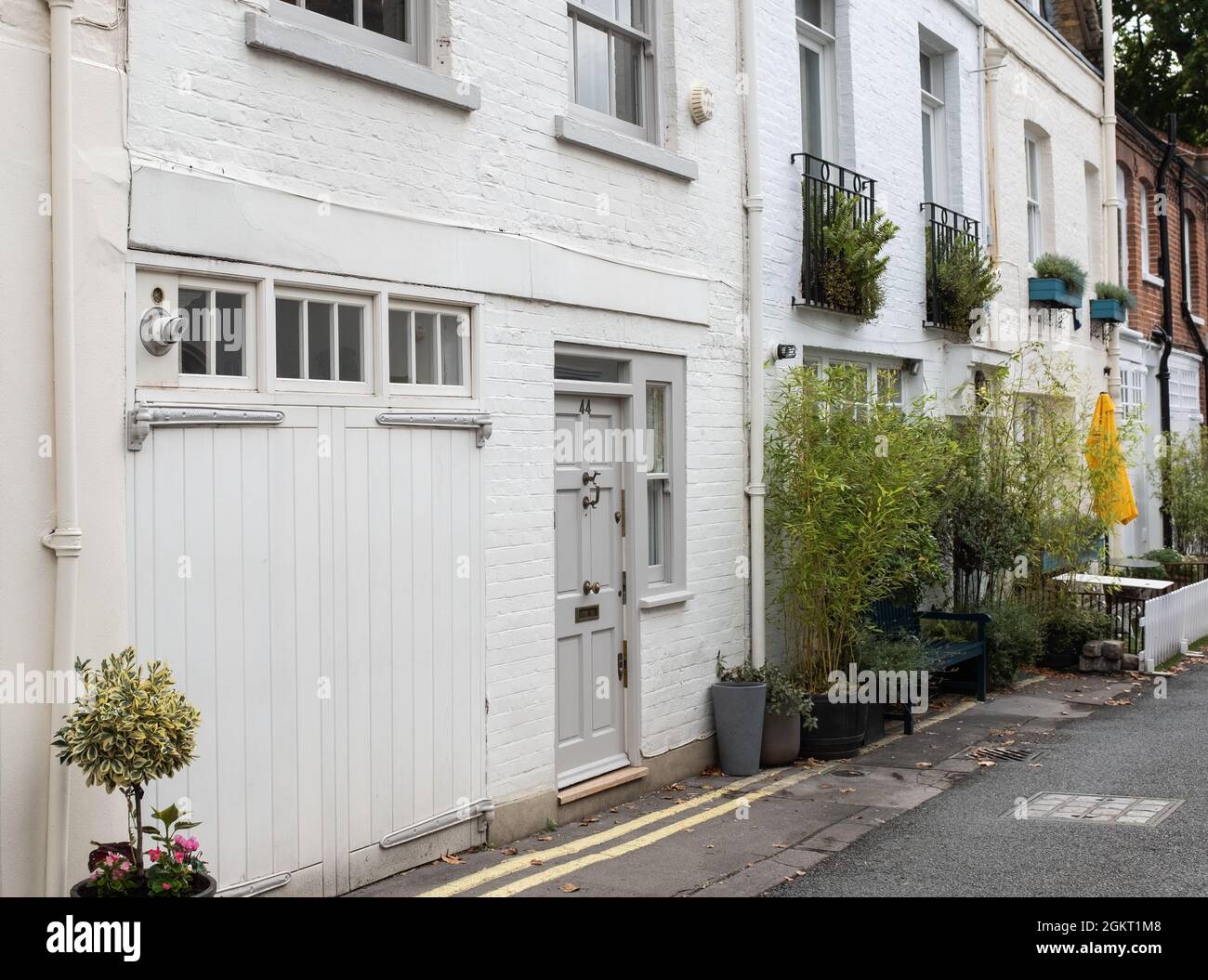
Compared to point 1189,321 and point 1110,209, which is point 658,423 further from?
point 1189,321

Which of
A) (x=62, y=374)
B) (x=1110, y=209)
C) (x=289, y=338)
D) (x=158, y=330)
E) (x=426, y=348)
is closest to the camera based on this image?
(x=62, y=374)

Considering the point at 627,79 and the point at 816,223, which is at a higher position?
the point at 627,79

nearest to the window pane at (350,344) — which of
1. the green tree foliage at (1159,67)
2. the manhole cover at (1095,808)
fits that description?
the manhole cover at (1095,808)

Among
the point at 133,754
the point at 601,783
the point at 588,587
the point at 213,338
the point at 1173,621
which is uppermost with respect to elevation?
the point at 213,338

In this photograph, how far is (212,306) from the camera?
5594 mm

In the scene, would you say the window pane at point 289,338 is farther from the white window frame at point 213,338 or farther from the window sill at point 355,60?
the window sill at point 355,60

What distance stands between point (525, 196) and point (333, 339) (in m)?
1.73

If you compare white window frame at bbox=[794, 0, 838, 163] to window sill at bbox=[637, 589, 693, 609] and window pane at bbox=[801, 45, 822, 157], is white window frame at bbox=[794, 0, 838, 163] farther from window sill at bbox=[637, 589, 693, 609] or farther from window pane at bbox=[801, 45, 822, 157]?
window sill at bbox=[637, 589, 693, 609]

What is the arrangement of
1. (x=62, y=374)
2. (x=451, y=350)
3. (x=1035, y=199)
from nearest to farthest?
(x=62, y=374) < (x=451, y=350) < (x=1035, y=199)

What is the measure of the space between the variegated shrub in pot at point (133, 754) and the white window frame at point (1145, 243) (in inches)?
747

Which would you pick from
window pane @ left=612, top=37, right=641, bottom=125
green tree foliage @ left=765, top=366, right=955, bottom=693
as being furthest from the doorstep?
window pane @ left=612, top=37, right=641, bottom=125

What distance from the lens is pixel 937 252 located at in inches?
501

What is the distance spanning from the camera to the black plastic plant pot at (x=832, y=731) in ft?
30.4

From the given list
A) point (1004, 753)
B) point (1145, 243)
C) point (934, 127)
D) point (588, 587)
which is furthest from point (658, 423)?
point (1145, 243)
